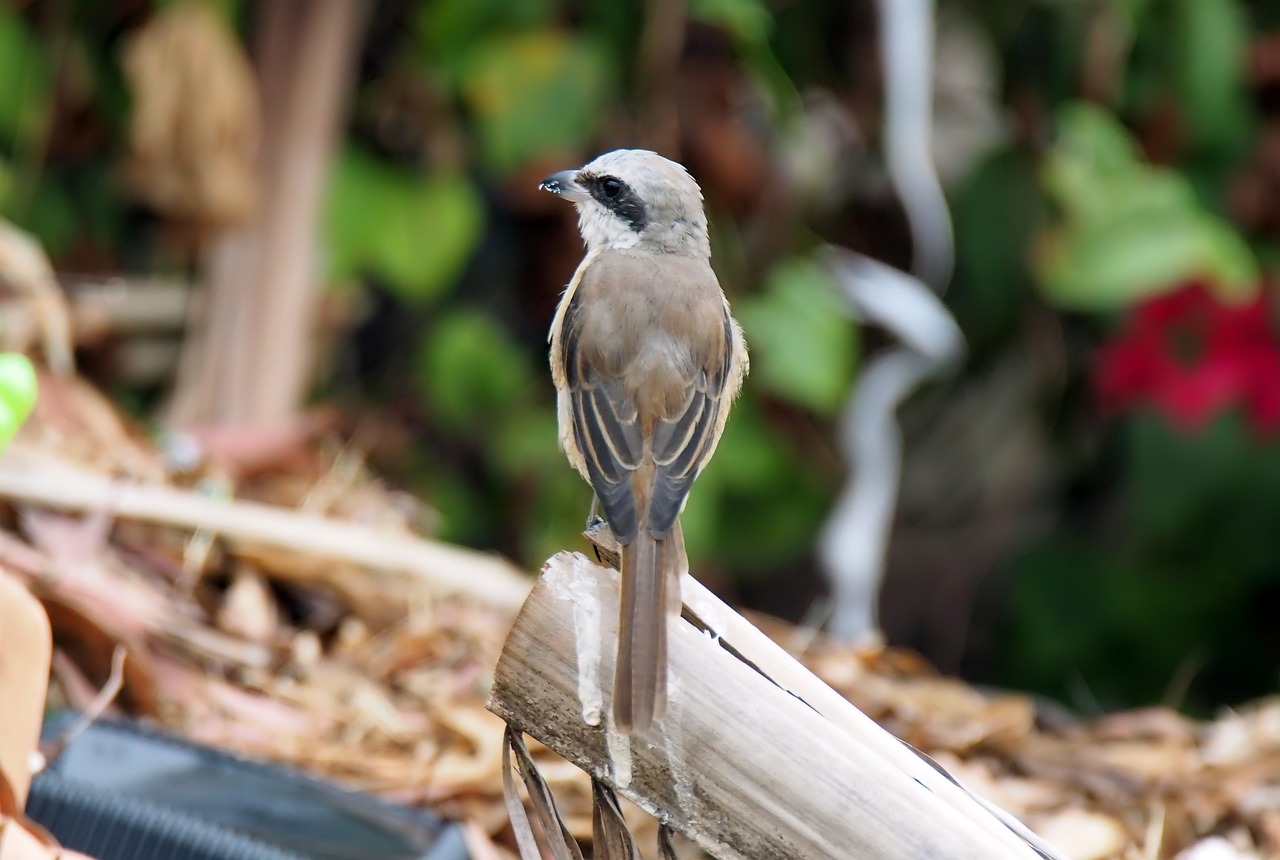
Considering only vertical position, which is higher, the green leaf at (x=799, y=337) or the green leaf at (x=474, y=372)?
the green leaf at (x=799, y=337)

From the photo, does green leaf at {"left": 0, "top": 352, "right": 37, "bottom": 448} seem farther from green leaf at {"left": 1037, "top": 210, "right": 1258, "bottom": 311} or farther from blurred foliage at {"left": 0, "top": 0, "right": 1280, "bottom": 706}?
green leaf at {"left": 1037, "top": 210, "right": 1258, "bottom": 311}

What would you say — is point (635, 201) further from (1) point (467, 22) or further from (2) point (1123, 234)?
(2) point (1123, 234)

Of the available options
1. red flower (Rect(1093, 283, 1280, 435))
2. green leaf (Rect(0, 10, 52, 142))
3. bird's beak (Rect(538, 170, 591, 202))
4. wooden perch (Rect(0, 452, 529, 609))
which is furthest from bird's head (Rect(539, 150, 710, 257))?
green leaf (Rect(0, 10, 52, 142))

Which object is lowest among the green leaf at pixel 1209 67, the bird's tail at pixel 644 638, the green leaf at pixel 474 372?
the green leaf at pixel 474 372

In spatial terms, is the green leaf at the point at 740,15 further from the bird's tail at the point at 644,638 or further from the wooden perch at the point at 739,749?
the wooden perch at the point at 739,749

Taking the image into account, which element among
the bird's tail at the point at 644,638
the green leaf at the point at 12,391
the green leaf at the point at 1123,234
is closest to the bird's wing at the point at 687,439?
the bird's tail at the point at 644,638

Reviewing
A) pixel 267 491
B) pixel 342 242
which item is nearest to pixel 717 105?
pixel 342 242
